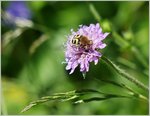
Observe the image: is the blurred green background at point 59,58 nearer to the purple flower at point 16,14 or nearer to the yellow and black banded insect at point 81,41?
the purple flower at point 16,14

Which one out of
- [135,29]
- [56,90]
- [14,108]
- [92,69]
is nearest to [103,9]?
[135,29]

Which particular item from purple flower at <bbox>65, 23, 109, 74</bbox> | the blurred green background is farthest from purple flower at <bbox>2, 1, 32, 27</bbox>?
purple flower at <bbox>65, 23, 109, 74</bbox>

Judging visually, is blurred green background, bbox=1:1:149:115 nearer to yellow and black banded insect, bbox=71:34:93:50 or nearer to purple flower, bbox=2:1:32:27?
purple flower, bbox=2:1:32:27

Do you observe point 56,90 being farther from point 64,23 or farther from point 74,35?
point 74,35

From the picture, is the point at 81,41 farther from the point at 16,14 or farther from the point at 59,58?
the point at 59,58

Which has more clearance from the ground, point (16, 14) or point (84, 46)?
point (16, 14)

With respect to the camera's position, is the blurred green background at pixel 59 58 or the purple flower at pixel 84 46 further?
the blurred green background at pixel 59 58

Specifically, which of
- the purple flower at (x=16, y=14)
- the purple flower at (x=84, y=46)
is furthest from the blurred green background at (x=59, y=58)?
the purple flower at (x=84, y=46)

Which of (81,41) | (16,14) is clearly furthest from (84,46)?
(16,14)
